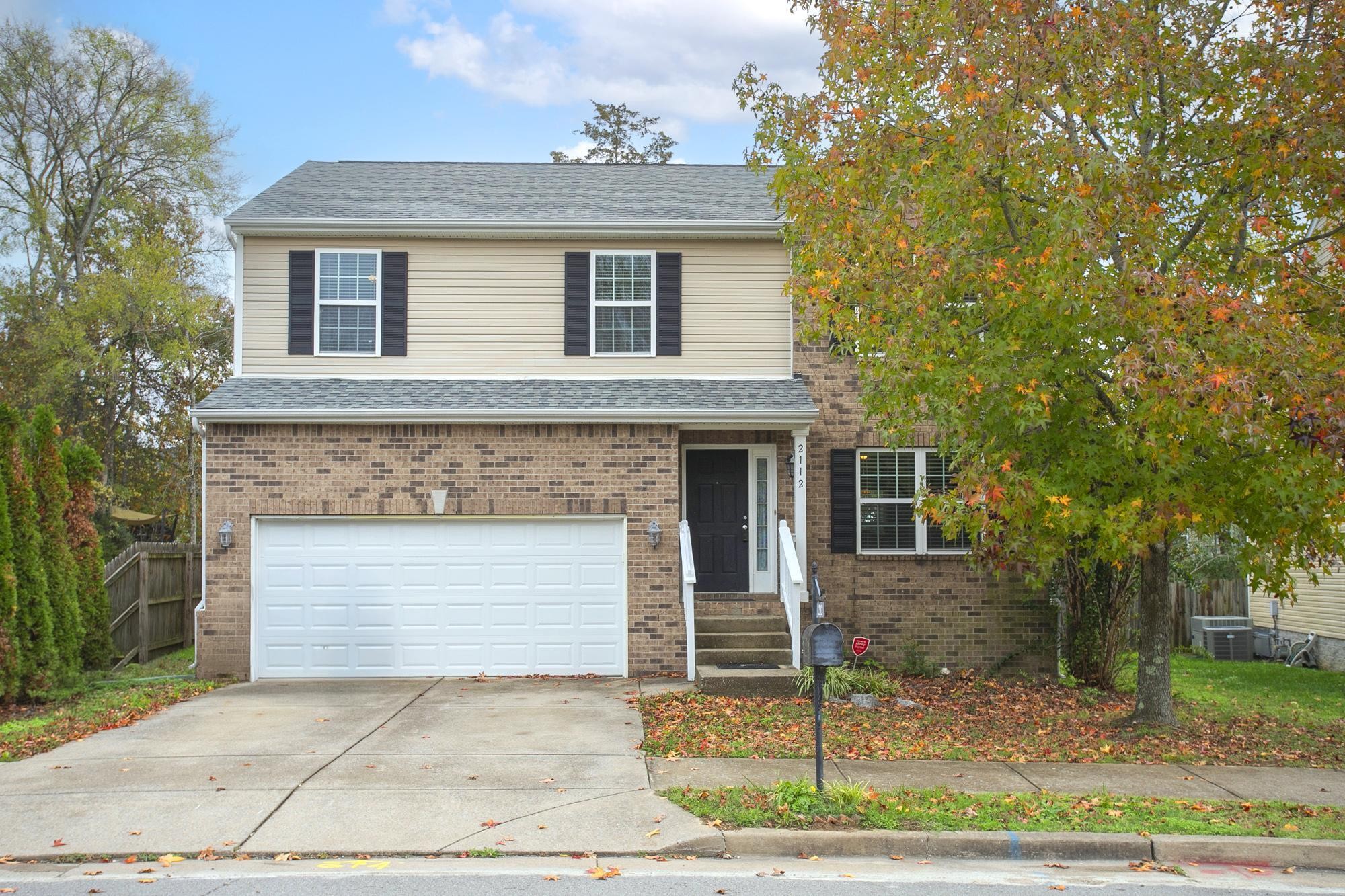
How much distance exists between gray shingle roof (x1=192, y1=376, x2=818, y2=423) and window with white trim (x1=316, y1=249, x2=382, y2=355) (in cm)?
49

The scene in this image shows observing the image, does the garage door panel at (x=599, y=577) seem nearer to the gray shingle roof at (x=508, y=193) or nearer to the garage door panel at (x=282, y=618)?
the garage door panel at (x=282, y=618)

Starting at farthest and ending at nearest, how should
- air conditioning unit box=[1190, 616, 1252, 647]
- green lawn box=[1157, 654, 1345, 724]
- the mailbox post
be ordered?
air conditioning unit box=[1190, 616, 1252, 647] → green lawn box=[1157, 654, 1345, 724] → the mailbox post

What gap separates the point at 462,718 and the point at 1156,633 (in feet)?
21.9

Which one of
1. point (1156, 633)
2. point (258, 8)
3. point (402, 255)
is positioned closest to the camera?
point (1156, 633)

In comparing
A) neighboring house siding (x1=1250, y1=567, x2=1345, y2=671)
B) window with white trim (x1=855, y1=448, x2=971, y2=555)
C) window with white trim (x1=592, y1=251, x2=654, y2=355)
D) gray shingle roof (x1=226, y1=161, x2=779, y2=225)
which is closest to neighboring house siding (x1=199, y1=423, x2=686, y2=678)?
window with white trim (x1=592, y1=251, x2=654, y2=355)

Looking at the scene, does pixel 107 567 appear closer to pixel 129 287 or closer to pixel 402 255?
pixel 402 255

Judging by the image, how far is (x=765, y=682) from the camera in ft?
38.2

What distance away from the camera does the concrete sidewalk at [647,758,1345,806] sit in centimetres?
778

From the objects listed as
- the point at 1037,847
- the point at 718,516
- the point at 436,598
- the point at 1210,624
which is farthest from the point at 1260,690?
the point at 436,598

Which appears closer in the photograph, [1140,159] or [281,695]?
[1140,159]

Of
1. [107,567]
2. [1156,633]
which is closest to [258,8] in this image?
[107,567]

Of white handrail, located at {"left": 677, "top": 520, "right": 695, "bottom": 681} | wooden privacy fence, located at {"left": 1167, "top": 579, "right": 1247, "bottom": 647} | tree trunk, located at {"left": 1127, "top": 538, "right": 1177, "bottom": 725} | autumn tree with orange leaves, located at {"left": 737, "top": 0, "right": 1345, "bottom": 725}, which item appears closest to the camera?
autumn tree with orange leaves, located at {"left": 737, "top": 0, "right": 1345, "bottom": 725}

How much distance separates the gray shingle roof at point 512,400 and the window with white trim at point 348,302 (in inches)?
19.4

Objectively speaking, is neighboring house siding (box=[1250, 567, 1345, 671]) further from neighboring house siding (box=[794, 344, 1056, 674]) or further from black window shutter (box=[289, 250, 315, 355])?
black window shutter (box=[289, 250, 315, 355])
